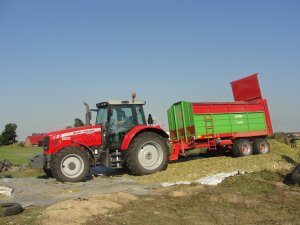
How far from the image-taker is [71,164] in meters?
11.2

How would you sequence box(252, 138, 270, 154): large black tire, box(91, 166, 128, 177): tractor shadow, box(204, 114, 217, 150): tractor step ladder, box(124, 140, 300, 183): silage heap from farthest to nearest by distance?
box(252, 138, 270, 154): large black tire → box(204, 114, 217, 150): tractor step ladder → box(91, 166, 128, 177): tractor shadow → box(124, 140, 300, 183): silage heap

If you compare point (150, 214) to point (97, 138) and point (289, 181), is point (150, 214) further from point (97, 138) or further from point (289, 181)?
point (97, 138)

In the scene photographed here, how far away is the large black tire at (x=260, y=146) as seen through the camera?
50.8 ft

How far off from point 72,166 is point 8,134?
178ft

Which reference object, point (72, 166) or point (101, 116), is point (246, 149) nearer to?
point (101, 116)

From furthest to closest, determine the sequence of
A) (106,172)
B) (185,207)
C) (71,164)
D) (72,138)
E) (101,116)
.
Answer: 1. (106,172)
2. (101,116)
3. (72,138)
4. (71,164)
5. (185,207)

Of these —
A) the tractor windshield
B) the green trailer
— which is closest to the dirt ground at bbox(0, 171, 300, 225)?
the tractor windshield

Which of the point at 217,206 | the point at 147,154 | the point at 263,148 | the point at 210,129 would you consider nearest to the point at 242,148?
the point at 263,148

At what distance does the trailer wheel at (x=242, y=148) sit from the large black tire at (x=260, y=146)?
0.24 m

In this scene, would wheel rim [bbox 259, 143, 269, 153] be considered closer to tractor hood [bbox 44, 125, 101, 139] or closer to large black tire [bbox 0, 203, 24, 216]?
tractor hood [bbox 44, 125, 101, 139]

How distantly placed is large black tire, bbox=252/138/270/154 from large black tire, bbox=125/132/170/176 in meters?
4.72

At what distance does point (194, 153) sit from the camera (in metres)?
17.3

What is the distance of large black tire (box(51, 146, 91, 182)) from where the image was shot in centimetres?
1100

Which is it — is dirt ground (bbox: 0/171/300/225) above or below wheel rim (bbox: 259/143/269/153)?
below
